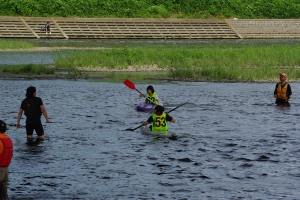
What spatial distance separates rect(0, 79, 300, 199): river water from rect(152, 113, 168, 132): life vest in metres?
0.39

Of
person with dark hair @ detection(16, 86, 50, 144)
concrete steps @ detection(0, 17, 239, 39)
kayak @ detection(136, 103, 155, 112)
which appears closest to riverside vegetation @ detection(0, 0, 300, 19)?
concrete steps @ detection(0, 17, 239, 39)

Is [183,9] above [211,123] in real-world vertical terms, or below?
above

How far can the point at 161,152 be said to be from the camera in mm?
23125

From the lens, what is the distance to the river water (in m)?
18.2

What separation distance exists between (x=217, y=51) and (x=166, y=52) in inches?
140

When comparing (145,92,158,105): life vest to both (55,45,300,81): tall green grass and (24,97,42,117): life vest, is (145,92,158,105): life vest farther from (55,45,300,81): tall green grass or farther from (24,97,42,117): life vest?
(55,45,300,81): tall green grass

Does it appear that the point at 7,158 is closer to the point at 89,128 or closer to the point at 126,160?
the point at 126,160

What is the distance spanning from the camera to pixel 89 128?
28.1 metres

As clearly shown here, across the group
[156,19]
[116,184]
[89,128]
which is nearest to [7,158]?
[116,184]

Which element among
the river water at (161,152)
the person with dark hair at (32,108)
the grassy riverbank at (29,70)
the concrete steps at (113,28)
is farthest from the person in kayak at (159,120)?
the concrete steps at (113,28)

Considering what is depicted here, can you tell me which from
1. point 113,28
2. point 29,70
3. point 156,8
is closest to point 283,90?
point 29,70

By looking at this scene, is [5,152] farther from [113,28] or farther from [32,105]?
[113,28]

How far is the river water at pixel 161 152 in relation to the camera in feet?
59.9

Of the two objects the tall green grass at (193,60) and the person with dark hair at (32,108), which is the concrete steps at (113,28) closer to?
the tall green grass at (193,60)
